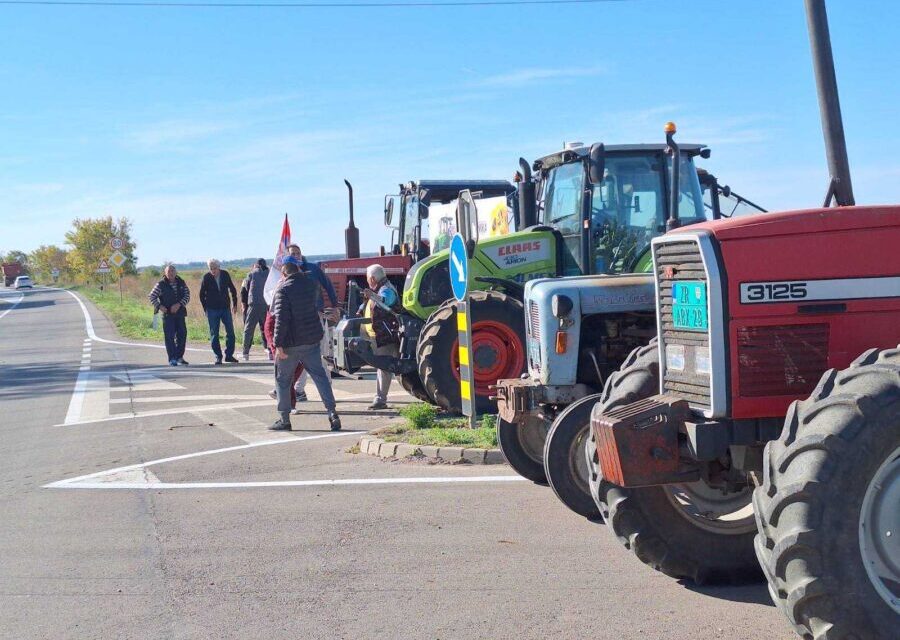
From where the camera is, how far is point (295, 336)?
11.3 metres

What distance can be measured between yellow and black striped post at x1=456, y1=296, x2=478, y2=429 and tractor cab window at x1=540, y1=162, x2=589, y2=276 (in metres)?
1.38

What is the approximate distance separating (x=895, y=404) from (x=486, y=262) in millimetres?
7478

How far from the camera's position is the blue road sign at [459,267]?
31.8ft

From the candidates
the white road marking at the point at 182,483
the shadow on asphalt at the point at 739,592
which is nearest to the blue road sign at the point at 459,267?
the white road marking at the point at 182,483

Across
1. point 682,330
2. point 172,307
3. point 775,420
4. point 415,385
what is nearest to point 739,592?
point 775,420

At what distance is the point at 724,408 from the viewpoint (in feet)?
16.0

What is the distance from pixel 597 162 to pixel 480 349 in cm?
286

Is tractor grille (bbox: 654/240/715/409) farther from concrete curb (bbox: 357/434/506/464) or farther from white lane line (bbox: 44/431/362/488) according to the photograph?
white lane line (bbox: 44/431/362/488)

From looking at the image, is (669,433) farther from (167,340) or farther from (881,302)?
(167,340)

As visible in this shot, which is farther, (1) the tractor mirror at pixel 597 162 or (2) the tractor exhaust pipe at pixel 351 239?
(2) the tractor exhaust pipe at pixel 351 239

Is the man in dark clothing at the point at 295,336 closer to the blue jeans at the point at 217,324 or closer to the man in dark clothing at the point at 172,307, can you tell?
the man in dark clothing at the point at 172,307

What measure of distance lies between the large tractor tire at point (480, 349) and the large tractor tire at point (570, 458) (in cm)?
413

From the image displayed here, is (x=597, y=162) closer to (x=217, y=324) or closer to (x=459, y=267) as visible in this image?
(x=459, y=267)

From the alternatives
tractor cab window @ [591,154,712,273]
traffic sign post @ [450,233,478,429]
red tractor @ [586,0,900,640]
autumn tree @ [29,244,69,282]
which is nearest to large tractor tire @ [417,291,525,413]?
traffic sign post @ [450,233,478,429]
